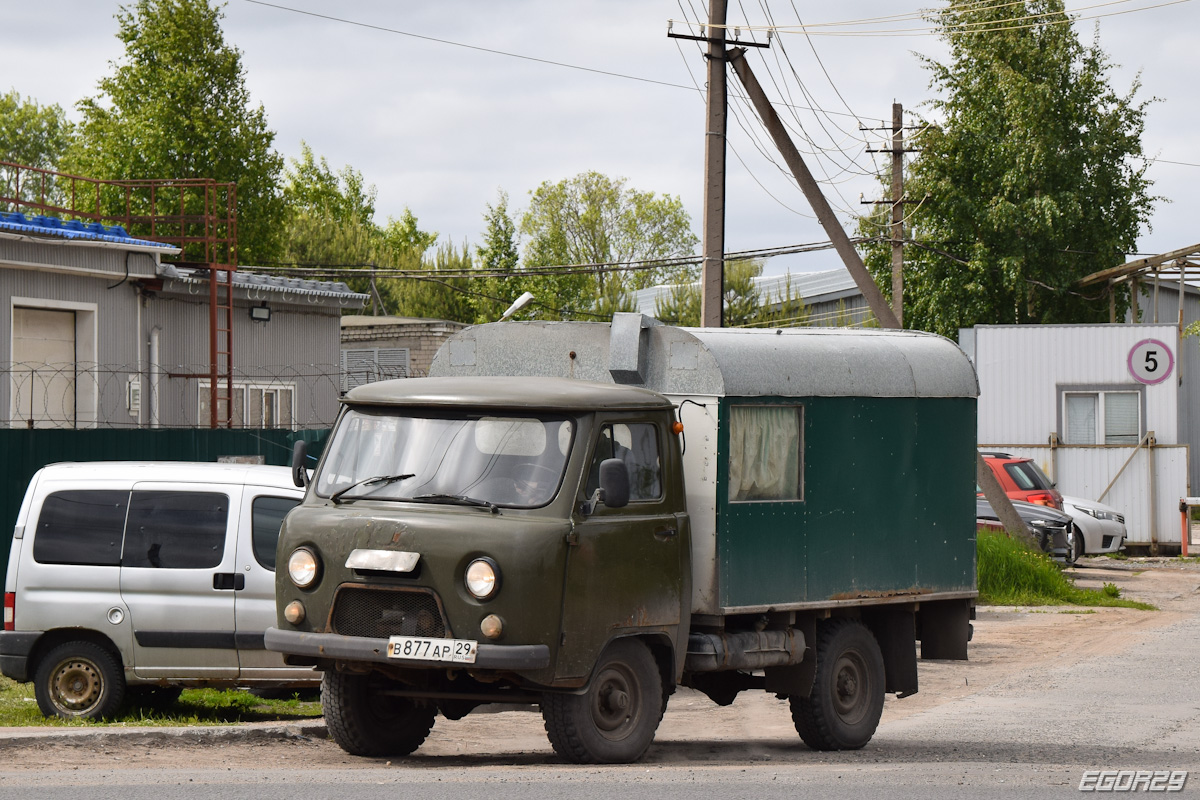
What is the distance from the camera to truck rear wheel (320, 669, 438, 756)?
9.09 m

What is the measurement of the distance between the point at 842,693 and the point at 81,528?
5.54m

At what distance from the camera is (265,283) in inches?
982

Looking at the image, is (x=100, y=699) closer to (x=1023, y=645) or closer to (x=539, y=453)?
(x=539, y=453)

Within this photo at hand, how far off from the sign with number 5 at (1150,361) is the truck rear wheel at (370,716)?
22063 millimetres

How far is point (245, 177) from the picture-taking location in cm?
4831

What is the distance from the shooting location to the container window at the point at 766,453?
9344 millimetres

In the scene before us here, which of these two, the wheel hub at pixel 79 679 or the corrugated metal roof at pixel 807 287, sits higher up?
the corrugated metal roof at pixel 807 287

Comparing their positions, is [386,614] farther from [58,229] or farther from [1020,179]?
[1020,179]

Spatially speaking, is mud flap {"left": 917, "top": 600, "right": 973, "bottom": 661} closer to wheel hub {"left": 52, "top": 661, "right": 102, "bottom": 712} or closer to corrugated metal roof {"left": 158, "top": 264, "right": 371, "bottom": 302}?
wheel hub {"left": 52, "top": 661, "right": 102, "bottom": 712}

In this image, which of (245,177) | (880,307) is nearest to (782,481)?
(880,307)

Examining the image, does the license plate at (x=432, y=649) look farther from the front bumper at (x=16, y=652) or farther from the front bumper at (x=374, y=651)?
the front bumper at (x=16, y=652)

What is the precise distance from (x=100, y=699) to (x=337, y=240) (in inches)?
2305

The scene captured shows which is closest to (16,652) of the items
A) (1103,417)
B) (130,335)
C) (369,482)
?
(369,482)

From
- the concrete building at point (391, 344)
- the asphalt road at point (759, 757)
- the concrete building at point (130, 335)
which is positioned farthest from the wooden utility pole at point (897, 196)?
the asphalt road at point (759, 757)
